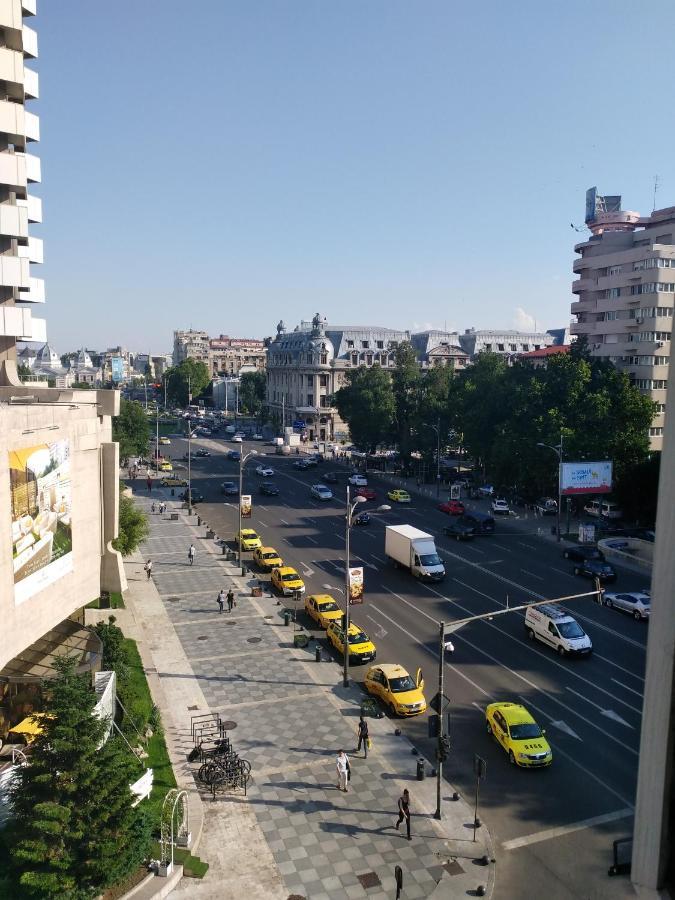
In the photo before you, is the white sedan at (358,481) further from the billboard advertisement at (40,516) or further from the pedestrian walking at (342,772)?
the pedestrian walking at (342,772)

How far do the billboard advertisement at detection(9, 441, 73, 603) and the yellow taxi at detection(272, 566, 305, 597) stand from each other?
58.3 feet

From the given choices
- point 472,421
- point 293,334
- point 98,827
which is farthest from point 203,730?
point 293,334

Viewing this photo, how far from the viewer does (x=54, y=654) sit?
2350 centimetres

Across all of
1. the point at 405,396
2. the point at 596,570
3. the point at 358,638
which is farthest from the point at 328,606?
the point at 405,396

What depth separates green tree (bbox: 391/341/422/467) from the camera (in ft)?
281

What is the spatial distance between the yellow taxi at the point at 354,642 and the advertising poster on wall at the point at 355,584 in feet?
6.85

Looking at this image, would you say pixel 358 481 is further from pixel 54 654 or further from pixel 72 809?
pixel 72 809

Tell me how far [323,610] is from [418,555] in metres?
8.75

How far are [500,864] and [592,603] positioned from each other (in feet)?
74.1

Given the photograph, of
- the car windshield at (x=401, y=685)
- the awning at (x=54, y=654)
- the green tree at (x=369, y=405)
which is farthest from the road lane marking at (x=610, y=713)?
the green tree at (x=369, y=405)

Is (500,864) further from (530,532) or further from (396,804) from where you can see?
(530,532)

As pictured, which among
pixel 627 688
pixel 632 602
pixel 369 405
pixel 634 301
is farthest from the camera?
pixel 369 405

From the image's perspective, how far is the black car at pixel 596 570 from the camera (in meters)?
42.2

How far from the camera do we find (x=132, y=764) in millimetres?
16625
